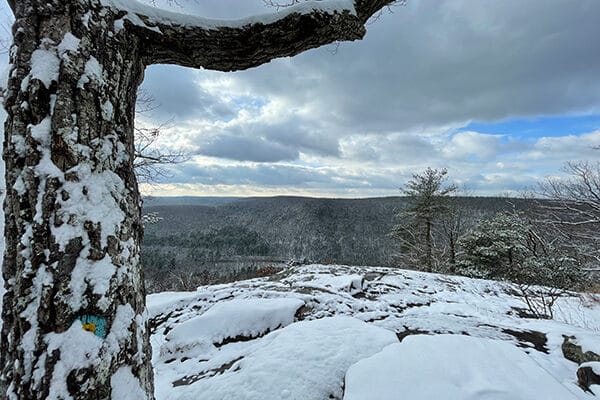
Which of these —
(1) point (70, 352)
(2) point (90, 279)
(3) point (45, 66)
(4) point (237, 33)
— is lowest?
(1) point (70, 352)

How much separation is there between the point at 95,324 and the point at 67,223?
466mm

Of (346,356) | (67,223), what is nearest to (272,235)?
(346,356)

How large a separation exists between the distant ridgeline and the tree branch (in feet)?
177

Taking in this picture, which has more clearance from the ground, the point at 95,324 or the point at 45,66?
the point at 45,66

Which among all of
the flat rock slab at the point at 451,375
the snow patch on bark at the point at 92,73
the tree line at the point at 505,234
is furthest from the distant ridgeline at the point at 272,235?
the snow patch on bark at the point at 92,73

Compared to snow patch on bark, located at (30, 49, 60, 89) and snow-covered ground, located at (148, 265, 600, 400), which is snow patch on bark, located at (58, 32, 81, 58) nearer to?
snow patch on bark, located at (30, 49, 60, 89)

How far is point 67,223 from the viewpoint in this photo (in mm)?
1299

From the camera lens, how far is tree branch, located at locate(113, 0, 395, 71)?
68.0 inches

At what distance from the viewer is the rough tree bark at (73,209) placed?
3.99ft

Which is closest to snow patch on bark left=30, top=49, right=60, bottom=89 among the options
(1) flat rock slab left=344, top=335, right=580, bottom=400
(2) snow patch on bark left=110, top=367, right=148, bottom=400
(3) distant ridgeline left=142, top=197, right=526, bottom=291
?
(2) snow patch on bark left=110, top=367, right=148, bottom=400

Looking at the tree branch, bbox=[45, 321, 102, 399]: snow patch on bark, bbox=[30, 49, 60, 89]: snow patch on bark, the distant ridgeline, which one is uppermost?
the tree branch

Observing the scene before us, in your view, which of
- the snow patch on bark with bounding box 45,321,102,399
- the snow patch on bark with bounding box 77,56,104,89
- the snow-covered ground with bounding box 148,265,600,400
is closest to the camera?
the snow patch on bark with bounding box 45,321,102,399

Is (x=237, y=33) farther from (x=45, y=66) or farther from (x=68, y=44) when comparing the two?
(x=45, y=66)

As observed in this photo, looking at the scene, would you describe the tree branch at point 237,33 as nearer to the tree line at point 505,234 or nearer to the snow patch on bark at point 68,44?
the snow patch on bark at point 68,44
